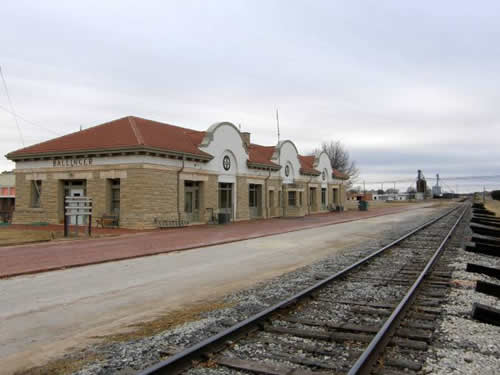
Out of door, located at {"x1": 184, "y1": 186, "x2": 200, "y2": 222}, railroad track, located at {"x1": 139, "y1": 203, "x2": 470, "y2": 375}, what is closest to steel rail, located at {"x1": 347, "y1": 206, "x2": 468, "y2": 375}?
railroad track, located at {"x1": 139, "y1": 203, "x2": 470, "y2": 375}

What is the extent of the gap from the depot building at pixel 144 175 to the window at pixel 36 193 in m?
0.06

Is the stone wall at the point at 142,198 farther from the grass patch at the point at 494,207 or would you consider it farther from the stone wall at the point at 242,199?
the grass patch at the point at 494,207

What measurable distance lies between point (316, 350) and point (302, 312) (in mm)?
1681

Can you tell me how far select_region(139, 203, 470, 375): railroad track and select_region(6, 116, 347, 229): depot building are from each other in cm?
1548

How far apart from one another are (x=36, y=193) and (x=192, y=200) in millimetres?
9824

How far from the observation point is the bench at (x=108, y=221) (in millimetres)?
22267

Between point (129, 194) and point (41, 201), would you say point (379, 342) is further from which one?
point (41, 201)

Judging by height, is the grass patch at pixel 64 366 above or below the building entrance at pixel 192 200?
below

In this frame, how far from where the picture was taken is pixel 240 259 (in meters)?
12.7

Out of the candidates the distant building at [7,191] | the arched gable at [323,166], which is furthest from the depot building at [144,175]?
the distant building at [7,191]

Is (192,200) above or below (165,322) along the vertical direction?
above

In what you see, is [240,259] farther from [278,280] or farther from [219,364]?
[219,364]

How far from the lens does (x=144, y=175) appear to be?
21.9 m

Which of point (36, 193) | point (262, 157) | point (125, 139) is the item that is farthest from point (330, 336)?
point (262, 157)
